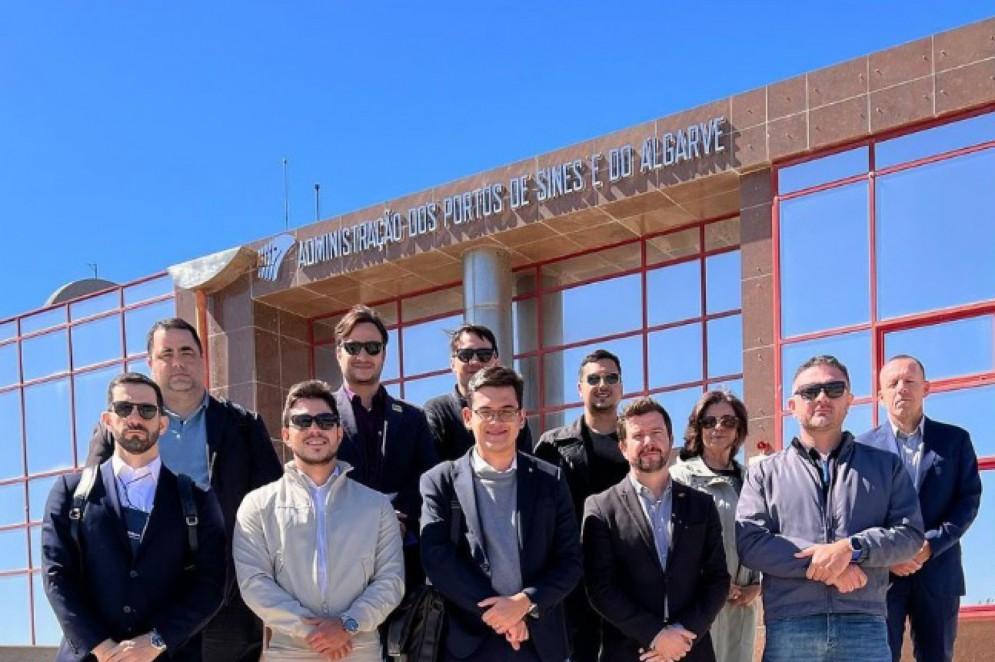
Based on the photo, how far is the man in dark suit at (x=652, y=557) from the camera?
4.93m

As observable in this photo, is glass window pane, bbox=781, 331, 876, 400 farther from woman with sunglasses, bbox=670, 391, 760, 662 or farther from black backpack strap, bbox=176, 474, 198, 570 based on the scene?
black backpack strap, bbox=176, 474, 198, 570

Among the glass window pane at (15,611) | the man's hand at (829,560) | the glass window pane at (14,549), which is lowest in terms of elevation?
the glass window pane at (15,611)

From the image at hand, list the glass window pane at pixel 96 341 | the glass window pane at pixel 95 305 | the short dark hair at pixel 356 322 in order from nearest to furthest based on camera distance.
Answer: the short dark hair at pixel 356 322, the glass window pane at pixel 96 341, the glass window pane at pixel 95 305

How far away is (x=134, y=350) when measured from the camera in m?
19.2

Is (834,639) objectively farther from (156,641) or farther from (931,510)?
(156,641)

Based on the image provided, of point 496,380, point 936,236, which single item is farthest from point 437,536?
point 936,236

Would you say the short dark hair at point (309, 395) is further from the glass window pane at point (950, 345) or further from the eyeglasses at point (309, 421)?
the glass window pane at point (950, 345)

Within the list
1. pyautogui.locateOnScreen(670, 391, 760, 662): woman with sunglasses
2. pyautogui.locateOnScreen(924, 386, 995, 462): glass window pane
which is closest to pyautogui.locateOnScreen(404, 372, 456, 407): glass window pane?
pyautogui.locateOnScreen(924, 386, 995, 462): glass window pane

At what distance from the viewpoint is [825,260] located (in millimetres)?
12266

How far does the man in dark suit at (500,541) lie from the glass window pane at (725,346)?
9812 millimetres

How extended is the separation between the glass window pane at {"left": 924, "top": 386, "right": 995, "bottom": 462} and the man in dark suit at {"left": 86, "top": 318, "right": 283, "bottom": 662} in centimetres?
787

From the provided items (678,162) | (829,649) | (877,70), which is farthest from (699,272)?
(829,649)

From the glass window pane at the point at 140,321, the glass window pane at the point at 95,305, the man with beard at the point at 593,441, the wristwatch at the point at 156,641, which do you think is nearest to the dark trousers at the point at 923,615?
the man with beard at the point at 593,441

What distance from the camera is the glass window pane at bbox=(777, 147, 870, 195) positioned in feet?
39.5
